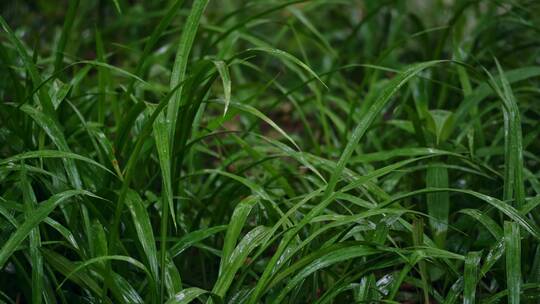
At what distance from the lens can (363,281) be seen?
1678mm

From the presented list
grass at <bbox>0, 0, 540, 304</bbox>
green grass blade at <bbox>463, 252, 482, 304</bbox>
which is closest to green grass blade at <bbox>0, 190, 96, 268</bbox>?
grass at <bbox>0, 0, 540, 304</bbox>

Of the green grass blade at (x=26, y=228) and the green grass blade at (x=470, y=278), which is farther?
the green grass blade at (x=470, y=278)

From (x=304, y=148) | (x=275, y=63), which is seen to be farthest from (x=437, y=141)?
(x=275, y=63)

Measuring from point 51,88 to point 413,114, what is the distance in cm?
97

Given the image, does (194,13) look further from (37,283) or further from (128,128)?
(37,283)

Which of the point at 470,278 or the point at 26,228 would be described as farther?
the point at 470,278

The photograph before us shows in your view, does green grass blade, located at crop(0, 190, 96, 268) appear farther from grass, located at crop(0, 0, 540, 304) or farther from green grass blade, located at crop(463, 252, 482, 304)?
green grass blade, located at crop(463, 252, 482, 304)

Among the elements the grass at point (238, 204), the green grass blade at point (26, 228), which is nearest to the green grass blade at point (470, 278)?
the grass at point (238, 204)

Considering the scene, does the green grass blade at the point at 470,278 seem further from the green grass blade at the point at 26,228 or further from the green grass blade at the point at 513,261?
the green grass blade at the point at 26,228

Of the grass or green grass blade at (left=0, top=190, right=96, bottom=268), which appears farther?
the grass

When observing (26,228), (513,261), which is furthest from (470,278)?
(26,228)

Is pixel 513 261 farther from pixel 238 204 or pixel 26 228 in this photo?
pixel 26 228

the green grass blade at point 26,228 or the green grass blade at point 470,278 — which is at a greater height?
the green grass blade at point 26,228

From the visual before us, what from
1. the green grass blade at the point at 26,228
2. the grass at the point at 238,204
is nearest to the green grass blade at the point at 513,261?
the grass at the point at 238,204
